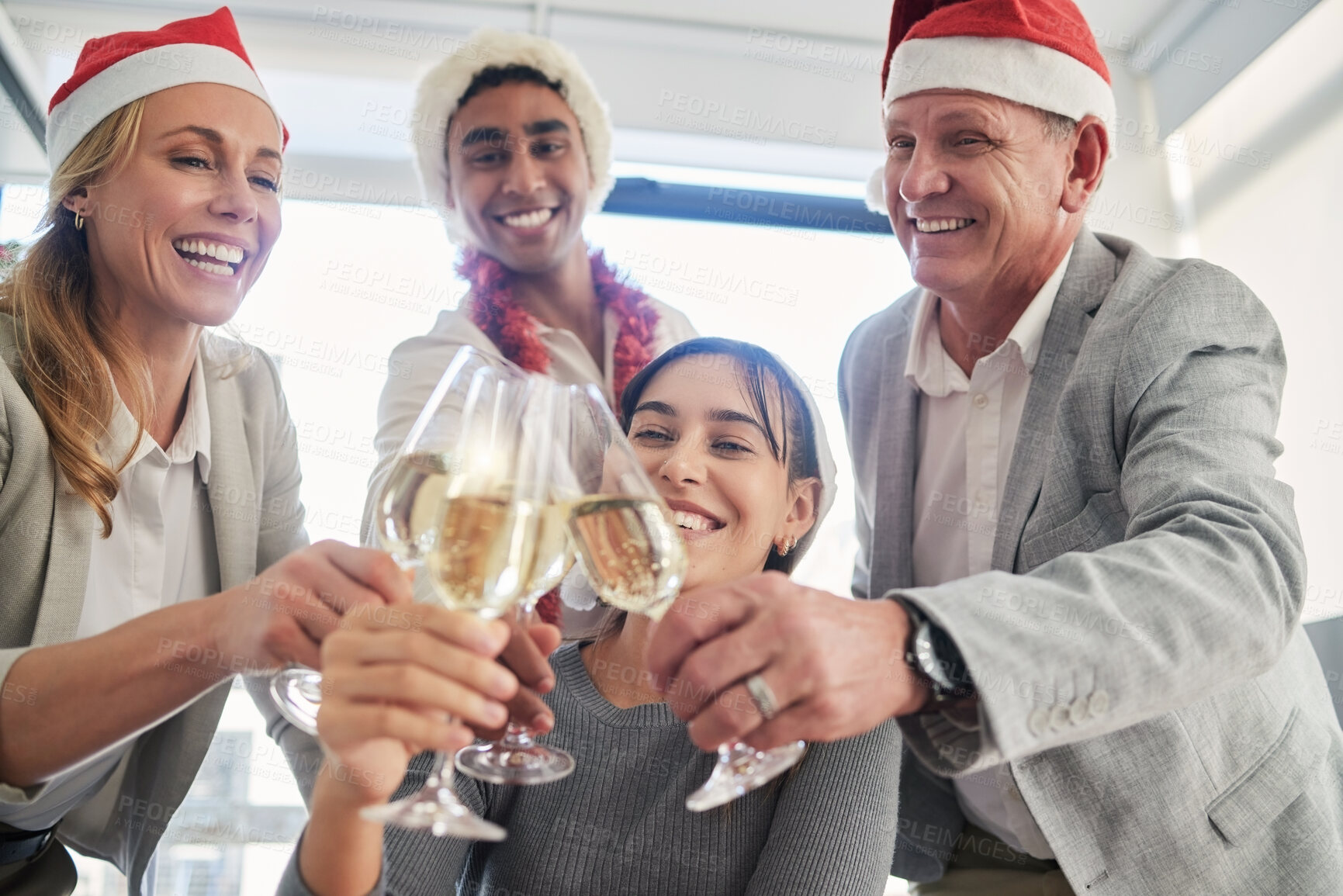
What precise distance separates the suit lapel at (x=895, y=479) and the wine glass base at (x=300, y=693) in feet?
3.34

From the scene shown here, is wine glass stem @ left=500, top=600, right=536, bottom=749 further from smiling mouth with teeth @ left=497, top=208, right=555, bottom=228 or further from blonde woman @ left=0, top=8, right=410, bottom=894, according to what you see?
smiling mouth with teeth @ left=497, top=208, right=555, bottom=228

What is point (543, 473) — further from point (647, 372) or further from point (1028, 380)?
point (1028, 380)

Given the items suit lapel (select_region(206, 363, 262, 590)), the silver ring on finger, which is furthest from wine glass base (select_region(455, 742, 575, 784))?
suit lapel (select_region(206, 363, 262, 590))

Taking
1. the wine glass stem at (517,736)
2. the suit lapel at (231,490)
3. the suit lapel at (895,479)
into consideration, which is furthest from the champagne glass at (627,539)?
the suit lapel at (231,490)

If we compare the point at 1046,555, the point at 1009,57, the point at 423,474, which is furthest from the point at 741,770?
the point at 1009,57

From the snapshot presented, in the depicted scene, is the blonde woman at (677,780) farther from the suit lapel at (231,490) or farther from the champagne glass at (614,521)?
the suit lapel at (231,490)

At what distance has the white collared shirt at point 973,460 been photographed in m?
1.58

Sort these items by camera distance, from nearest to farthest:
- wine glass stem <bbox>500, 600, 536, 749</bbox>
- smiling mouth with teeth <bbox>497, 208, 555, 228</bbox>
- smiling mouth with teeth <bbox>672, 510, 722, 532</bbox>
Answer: wine glass stem <bbox>500, 600, 536, 749</bbox> < smiling mouth with teeth <bbox>672, 510, 722, 532</bbox> < smiling mouth with teeth <bbox>497, 208, 555, 228</bbox>

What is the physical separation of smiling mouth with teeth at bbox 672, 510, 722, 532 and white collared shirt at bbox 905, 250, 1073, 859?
42cm

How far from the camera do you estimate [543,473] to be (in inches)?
30.0

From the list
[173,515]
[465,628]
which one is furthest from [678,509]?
[173,515]

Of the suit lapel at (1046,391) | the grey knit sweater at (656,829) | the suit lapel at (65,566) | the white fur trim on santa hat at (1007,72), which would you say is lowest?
the grey knit sweater at (656,829)

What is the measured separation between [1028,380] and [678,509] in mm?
630

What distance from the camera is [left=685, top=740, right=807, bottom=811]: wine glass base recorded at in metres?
0.79
